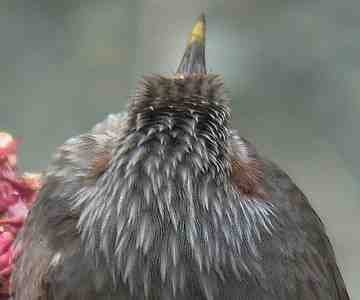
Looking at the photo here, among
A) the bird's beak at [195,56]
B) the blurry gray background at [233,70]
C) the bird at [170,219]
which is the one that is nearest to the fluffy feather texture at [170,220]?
the bird at [170,219]

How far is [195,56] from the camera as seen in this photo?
2256mm

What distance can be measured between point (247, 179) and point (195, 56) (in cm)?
39

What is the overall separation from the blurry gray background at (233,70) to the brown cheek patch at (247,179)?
2.46 metres

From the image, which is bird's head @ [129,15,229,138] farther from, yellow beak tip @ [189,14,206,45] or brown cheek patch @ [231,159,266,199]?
yellow beak tip @ [189,14,206,45]

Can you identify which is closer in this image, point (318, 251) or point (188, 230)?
point (188, 230)

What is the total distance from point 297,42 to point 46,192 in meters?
3.22

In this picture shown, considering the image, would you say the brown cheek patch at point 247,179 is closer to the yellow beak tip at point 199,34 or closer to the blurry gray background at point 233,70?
the yellow beak tip at point 199,34

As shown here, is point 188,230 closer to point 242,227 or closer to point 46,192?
point 242,227

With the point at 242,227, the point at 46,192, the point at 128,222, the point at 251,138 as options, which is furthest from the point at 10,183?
the point at 251,138

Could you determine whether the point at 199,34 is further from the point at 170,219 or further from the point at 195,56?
the point at 170,219

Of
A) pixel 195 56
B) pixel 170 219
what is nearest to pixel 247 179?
pixel 170 219

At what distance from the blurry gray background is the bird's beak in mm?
2356

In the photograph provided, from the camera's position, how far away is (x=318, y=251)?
88.0 inches

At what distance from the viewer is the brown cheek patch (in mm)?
1991
